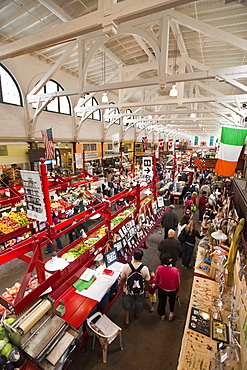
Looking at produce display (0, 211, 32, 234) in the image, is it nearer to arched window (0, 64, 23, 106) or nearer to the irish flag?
arched window (0, 64, 23, 106)

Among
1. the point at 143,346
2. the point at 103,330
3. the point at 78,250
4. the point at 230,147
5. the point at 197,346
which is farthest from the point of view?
the point at 78,250

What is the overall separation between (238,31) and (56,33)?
8.12 m

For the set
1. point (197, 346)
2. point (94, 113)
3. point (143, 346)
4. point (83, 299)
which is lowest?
point (143, 346)

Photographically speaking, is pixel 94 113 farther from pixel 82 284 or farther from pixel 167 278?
pixel 167 278

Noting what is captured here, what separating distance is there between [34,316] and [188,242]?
179 inches

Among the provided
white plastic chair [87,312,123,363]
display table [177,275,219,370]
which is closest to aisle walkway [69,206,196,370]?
white plastic chair [87,312,123,363]

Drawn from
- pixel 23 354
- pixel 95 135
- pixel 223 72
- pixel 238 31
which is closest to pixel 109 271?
pixel 23 354

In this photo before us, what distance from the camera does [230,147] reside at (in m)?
4.69

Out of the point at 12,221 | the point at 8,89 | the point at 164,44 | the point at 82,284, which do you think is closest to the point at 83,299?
the point at 82,284

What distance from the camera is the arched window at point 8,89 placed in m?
9.38

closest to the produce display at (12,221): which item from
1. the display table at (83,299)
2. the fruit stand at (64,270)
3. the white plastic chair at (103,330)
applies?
the fruit stand at (64,270)

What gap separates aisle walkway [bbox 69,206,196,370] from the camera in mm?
3465

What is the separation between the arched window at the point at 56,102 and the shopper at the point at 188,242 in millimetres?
10763

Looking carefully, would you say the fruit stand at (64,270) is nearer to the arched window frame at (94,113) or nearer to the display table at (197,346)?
the display table at (197,346)
